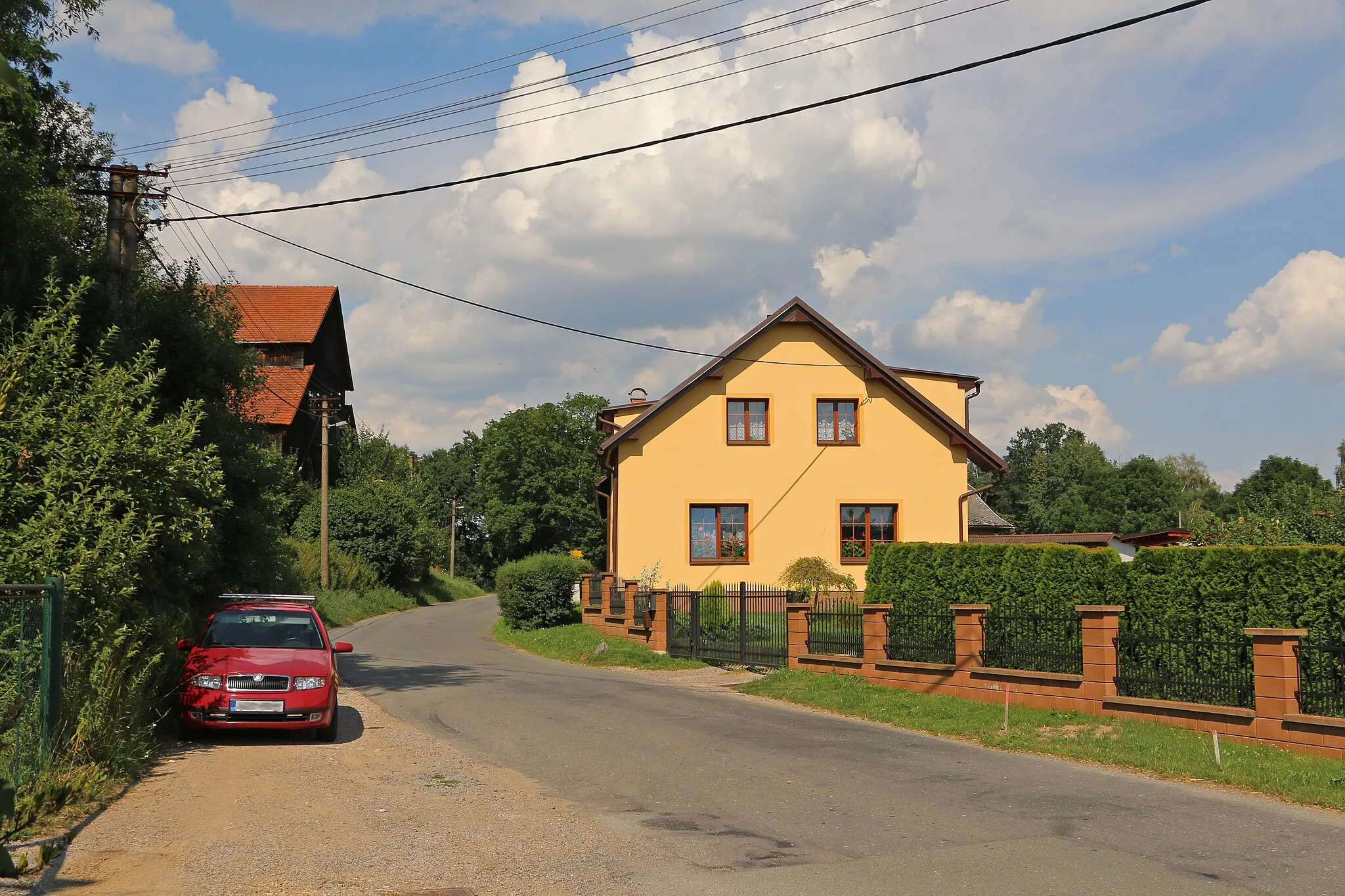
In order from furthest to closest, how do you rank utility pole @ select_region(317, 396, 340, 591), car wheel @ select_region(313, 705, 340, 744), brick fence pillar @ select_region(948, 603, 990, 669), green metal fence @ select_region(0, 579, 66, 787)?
utility pole @ select_region(317, 396, 340, 591) → brick fence pillar @ select_region(948, 603, 990, 669) → car wheel @ select_region(313, 705, 340, 744) → green metal fence @ select_region(0, 579, 66, 787)

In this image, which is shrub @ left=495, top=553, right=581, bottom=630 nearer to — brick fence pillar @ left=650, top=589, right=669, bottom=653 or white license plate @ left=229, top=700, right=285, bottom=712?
brick fence pillar @ left=650, top=589, right=669, bottom=653

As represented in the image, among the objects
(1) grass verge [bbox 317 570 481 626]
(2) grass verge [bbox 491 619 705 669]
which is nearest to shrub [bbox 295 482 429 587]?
(1) grass verge [bbox 317 570 481 626]

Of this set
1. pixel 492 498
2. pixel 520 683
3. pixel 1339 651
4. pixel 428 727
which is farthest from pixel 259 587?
pixel 492 498

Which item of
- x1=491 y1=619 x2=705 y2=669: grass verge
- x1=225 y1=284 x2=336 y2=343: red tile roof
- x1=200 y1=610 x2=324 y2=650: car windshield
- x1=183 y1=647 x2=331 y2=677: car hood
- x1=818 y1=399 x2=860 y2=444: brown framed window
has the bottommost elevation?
x1=491 y1=619 x2=705 y2=669: grass verge

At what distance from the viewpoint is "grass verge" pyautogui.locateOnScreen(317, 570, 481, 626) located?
40.6 metres

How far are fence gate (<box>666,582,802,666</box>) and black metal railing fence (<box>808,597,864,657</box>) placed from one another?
100cm

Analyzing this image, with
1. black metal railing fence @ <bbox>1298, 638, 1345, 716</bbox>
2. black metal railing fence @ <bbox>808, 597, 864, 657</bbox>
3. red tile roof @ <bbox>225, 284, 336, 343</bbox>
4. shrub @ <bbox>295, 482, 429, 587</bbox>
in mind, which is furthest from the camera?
red tile roof @ <bbox>225, 284, 336, 343</bbox>

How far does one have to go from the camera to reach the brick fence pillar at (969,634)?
16.8 meters

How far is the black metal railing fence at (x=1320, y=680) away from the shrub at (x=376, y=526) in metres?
40.6

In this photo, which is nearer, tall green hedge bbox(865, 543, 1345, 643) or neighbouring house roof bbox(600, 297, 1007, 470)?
tall green hedge bbox(865, 543, 1345, 643)

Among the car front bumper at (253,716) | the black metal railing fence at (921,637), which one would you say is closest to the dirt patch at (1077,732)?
the black metal railing fence at (921,637)

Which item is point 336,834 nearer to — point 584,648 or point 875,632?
point 875,632

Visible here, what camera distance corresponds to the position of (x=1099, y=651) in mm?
14391

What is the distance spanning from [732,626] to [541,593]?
12218 millimetres
